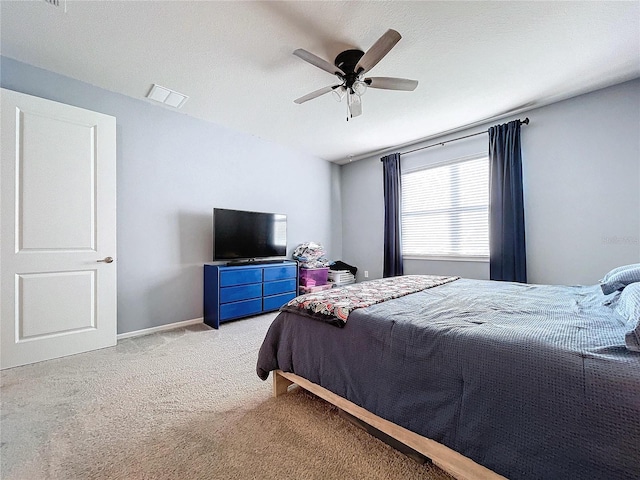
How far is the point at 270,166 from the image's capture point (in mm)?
4148

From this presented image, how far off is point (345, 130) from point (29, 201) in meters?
3.37

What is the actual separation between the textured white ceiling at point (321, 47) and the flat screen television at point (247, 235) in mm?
1296

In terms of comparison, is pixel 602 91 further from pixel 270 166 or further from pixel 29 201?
pixel 29 201

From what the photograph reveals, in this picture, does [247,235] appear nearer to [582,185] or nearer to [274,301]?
[274,301]

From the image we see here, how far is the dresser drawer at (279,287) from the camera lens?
3.63 m

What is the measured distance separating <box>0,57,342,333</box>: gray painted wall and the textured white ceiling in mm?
213

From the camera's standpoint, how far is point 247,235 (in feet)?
11.8

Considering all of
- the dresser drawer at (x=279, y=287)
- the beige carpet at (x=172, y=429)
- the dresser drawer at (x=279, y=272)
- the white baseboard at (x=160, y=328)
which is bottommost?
the beige carpet at (x=172, y=429)

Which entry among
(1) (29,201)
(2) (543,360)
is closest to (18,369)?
(1) (29,201)

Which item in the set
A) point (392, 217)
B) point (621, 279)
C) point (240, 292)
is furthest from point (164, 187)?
point (621, 279)

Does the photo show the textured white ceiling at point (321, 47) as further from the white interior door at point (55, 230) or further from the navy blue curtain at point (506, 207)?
the white interior door at point (55, 230)

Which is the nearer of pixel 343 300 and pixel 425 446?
pixel 425 446

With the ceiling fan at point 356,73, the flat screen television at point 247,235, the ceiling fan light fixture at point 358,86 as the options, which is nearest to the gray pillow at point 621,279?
the ceiling fan at point 356,73

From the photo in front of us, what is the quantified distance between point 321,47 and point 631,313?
246cm
